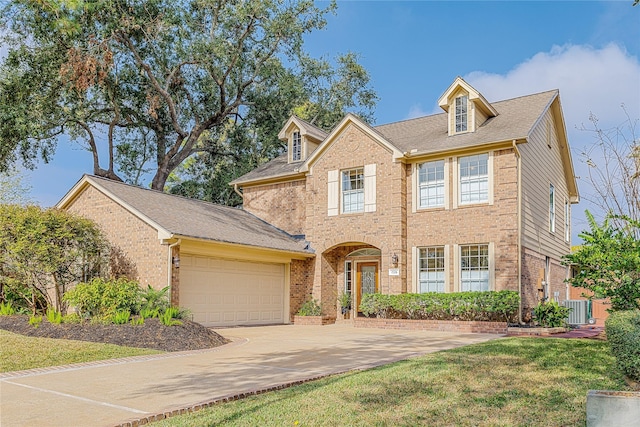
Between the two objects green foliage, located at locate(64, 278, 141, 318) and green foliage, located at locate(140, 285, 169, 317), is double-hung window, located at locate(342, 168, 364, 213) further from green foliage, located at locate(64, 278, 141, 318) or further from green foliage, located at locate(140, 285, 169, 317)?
green foliage, located at locate(64, 278, 141, 318)

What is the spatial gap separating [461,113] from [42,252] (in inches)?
548

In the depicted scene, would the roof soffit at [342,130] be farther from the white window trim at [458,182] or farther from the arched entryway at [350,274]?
the arched entryway at [350,274]

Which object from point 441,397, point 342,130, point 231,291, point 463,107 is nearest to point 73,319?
point 231,291

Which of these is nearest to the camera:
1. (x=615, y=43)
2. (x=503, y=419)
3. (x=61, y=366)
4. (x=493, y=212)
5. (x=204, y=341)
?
(x=503, y=419)

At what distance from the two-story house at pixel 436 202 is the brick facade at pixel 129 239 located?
237 inches

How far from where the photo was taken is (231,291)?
1742 cm

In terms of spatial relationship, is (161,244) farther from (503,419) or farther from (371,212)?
(503,419)

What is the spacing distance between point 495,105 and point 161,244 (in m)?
13.2

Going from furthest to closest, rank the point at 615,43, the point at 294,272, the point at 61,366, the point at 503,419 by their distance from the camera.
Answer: the point at 294,272 → the point at 615,43 → the point at 61,366 → the point at 503,419

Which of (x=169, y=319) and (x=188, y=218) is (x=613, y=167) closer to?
(x=169, y=319)

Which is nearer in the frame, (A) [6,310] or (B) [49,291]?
(A) [6,310]

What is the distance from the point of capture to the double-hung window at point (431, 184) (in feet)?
57.6

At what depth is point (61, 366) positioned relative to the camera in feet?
28.2

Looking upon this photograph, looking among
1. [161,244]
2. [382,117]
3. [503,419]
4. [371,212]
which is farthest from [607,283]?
[382,117]
